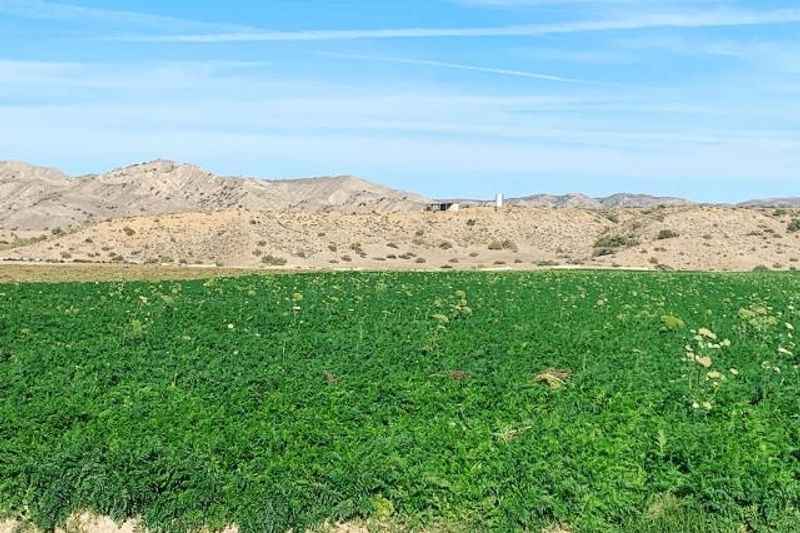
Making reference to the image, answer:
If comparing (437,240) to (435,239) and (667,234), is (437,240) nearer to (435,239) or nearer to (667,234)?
(435,239)

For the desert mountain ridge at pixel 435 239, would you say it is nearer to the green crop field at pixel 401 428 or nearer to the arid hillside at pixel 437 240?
the arid hillside at pixel 437 240

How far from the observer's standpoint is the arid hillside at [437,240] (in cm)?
7625

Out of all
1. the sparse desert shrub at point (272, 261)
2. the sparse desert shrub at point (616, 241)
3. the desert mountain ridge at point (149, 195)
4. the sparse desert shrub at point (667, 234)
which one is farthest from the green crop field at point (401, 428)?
the desert mountain ridge at point (149, 195)

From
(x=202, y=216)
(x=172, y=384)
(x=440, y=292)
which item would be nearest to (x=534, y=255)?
(x=202, y=216)

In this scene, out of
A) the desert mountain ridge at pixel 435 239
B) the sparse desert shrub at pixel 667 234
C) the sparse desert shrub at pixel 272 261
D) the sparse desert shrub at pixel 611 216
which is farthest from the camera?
the sparse desert shrub at pixel 611 216

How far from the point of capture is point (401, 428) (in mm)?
11875

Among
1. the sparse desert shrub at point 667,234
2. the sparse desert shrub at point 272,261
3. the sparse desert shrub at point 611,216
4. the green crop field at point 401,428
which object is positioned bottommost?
the sparse desert shrub at point 272,261

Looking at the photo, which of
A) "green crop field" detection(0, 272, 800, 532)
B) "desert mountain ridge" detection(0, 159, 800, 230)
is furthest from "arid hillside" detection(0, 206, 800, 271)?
"green crop field" detection(0, 272, 800, 532)

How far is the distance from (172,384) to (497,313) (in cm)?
1185

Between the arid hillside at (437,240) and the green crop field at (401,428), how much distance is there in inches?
2067

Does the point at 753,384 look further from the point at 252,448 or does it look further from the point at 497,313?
the point at 497,313

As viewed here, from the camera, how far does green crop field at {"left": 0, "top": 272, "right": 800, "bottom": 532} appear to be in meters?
10.3

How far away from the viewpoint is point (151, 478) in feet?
34.9

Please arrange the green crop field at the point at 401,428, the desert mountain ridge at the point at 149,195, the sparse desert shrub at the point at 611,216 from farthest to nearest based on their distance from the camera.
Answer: the desert mountain ridge at the point at 149,195
the sparse desert shrub at the point at 611,216
the green crop field at the point at 401,428
